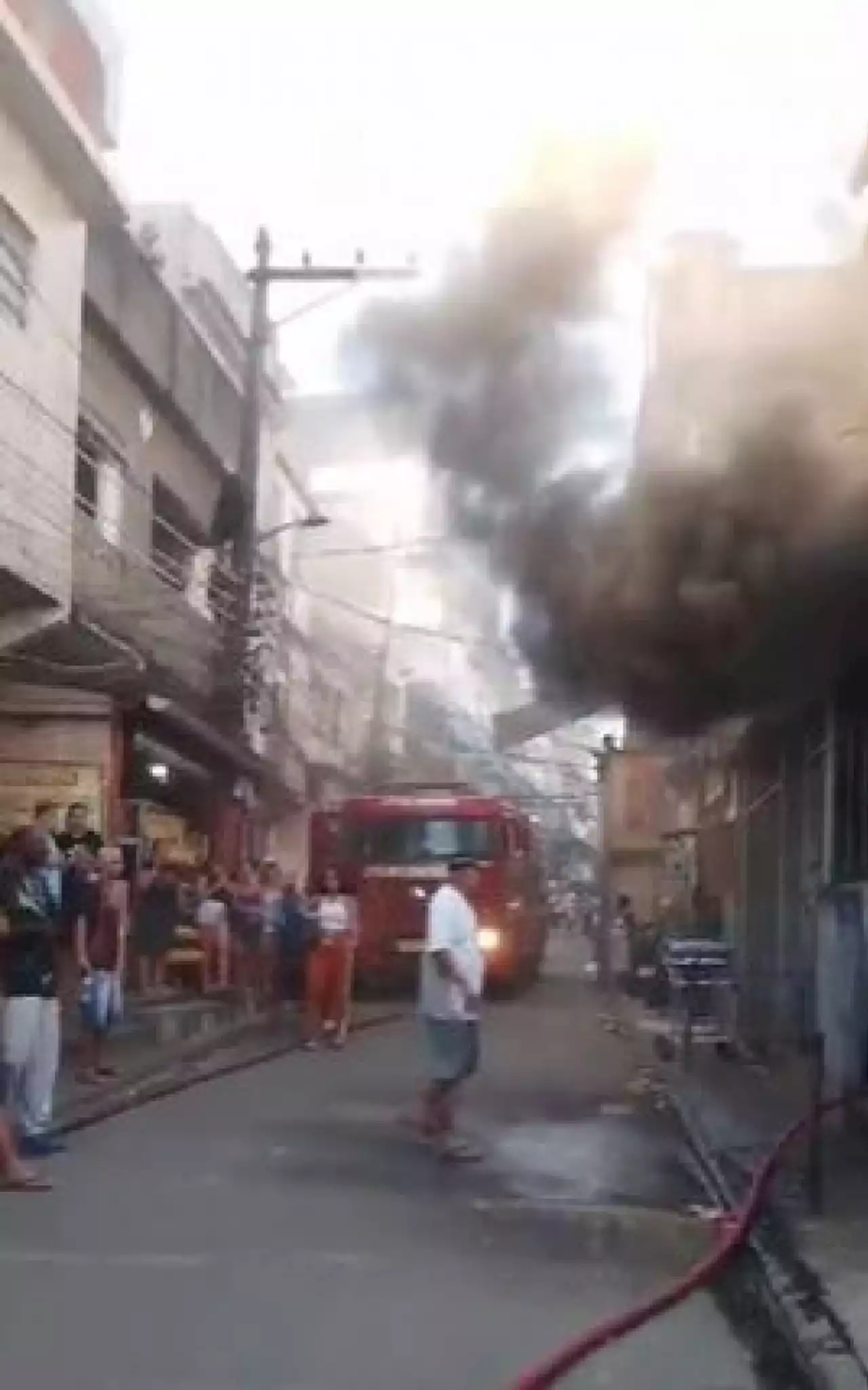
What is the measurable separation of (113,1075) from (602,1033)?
8052 millimetres

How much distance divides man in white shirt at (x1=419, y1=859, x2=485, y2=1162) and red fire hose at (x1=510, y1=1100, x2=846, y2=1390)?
160cm

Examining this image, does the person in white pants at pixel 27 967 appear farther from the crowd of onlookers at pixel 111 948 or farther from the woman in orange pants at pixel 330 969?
the woman in orange pants at pixel 330 969

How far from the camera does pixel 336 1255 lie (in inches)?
Result: 301

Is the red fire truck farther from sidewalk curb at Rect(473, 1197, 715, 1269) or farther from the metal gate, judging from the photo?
sidewalk curb at Rect(473, 1197, 715, 1269)

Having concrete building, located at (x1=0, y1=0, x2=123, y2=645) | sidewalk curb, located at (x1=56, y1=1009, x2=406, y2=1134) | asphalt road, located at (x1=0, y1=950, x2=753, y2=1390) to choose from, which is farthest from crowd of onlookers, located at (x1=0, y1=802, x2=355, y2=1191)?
concrete building, located at (x1=0, y1=0, x2=123, y2=645)

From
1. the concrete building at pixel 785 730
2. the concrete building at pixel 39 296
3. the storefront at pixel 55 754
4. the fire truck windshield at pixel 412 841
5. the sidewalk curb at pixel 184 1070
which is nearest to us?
the concrete building at pixel 785 730

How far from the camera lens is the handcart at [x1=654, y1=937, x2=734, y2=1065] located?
1641 centimetres

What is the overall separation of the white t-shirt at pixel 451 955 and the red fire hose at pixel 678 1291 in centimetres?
165

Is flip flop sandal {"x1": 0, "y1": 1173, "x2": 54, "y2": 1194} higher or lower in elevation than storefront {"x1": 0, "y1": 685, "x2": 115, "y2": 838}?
lower

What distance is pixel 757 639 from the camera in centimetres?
1077

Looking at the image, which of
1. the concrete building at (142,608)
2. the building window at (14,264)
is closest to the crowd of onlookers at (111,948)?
the concrete building at (142,608)

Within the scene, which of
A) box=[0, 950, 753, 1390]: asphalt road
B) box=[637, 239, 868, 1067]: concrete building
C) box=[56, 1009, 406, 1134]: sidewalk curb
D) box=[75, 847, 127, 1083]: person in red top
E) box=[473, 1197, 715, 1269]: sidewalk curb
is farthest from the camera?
box=[75, 847, 127, 1083]: person in red top

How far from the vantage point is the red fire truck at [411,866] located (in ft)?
83.5

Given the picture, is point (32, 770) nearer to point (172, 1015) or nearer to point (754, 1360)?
point (172, 1015)
